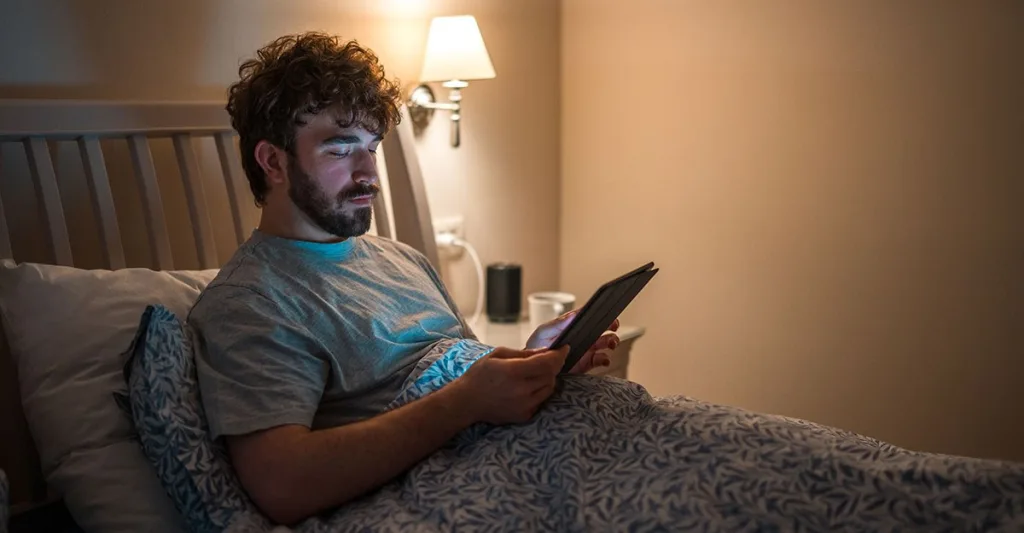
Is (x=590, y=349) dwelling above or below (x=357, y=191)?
below

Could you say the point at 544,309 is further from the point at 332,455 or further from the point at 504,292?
the point at 332,455

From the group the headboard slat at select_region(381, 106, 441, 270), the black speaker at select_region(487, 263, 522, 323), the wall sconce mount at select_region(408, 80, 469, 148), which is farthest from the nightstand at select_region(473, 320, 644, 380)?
the wall sconce mount at select_region(408, 80, 469, 148)

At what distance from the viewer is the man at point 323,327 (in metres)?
1.10

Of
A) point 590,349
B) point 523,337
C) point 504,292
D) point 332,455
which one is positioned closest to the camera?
point 332,455

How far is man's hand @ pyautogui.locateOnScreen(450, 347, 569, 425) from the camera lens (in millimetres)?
1132

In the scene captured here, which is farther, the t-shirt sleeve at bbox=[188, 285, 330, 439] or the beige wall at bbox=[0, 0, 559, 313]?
the beige wall at bbox=[0, 0, 559, 313]

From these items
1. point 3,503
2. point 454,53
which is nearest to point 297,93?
point 3,503

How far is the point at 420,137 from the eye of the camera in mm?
2109

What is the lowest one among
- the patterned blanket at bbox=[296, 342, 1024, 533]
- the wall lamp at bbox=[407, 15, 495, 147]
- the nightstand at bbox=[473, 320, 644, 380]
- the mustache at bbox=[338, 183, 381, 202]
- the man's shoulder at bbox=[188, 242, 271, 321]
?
the nightstand at bbox=[473, 320, 644, 380]

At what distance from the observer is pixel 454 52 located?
1959 mm

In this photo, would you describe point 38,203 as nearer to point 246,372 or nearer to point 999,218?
point 246,372

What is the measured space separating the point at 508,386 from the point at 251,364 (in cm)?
31

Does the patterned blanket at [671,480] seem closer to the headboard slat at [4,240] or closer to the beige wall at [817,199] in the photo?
the headboard slat at [4,240]

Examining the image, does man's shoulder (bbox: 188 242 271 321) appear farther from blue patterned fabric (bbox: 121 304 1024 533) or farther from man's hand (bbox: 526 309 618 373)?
man's hand (bbox: 526 309 618 373)
